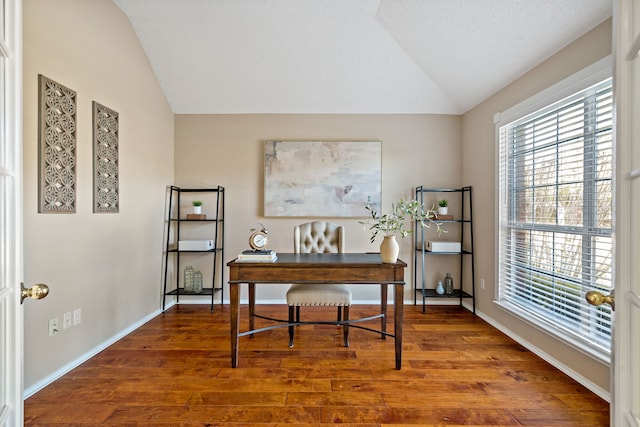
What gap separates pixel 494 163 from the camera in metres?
3.12

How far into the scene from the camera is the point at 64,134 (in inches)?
85.4

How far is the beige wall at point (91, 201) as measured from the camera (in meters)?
1.95

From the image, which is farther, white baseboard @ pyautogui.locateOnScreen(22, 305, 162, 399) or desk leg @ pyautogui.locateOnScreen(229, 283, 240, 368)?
desk leg @ pyautogui.locateOnScreen(229, 283, 240, 368)

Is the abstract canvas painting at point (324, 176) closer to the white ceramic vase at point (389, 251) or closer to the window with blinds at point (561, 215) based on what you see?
the window with blinds at point (561, 215)

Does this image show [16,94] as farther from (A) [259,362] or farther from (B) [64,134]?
(A) [259,362]

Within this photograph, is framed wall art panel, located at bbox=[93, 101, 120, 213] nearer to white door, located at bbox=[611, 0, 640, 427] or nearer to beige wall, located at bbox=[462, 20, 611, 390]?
white door, located at bbox=[611, 0, 640, 427]

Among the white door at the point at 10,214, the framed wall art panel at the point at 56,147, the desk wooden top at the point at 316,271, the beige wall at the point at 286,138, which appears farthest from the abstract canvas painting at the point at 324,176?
the white door at the point at 10,214

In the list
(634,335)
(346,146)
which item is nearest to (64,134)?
(346,146)

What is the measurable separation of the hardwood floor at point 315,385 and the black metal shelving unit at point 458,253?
2.44 feet

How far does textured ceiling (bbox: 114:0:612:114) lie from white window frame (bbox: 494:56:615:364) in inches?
10.9

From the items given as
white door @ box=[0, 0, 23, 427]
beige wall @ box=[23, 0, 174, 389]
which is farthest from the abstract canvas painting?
white door @ box=[0, 0, 23, 427]

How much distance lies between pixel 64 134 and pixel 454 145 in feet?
12.2

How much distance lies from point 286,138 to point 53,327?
2731 mm

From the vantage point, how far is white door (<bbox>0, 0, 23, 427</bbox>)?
870 mm
